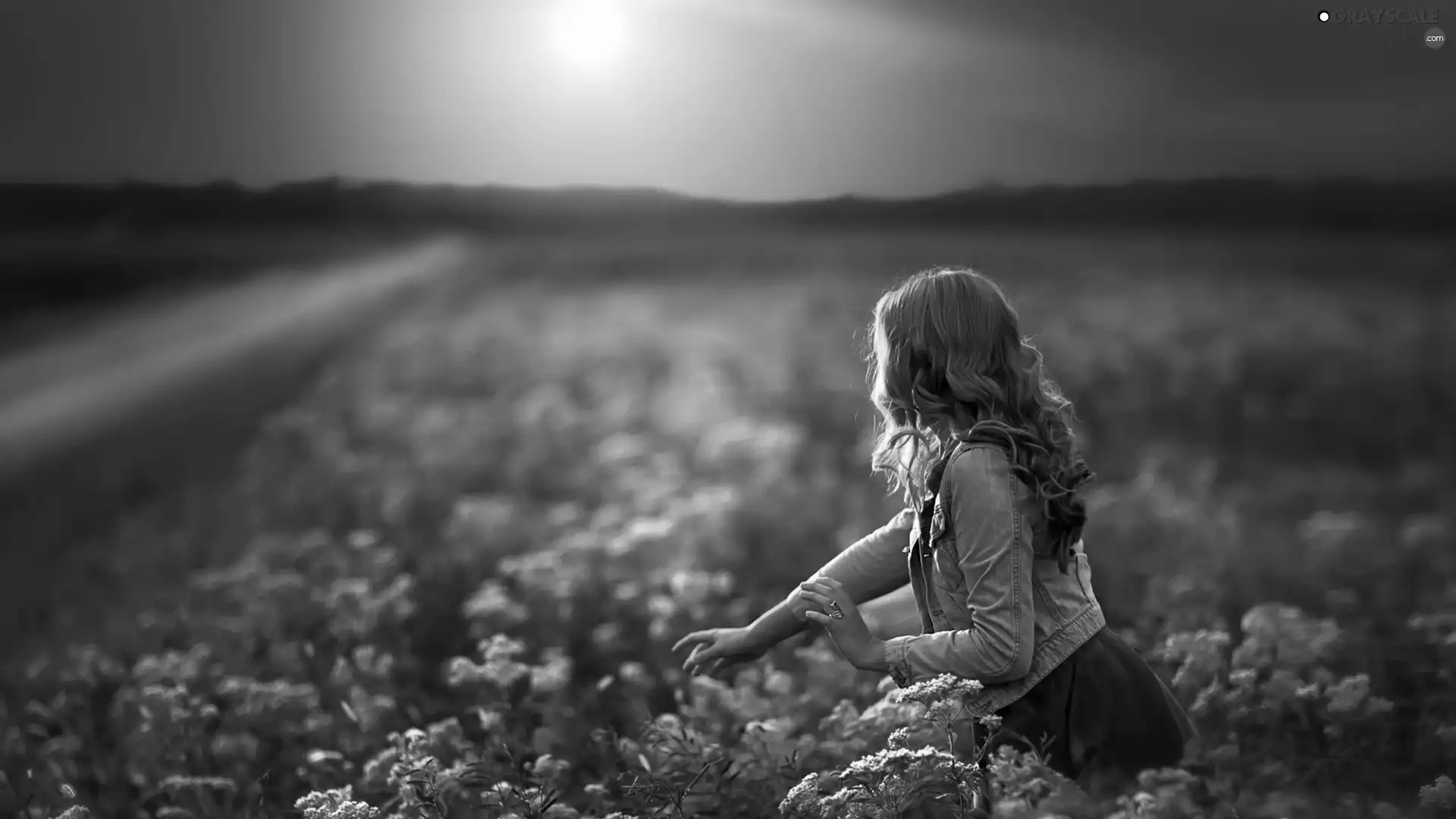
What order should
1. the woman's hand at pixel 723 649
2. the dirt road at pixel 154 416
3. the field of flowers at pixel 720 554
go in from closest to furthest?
the woman's hand at pixel 723 649, the field of flowers at pixel 720 554, the dirt road at pixel 154 416

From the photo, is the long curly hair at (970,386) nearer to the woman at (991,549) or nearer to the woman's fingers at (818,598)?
the woman at (991,549)

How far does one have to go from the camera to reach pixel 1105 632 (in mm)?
2623

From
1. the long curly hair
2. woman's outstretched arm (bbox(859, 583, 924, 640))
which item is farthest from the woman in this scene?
woman's outstretched arm (bbox(859, 583, 924, 640))

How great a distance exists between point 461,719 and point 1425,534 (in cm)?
351

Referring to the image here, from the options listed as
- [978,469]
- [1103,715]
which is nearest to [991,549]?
[978,469]

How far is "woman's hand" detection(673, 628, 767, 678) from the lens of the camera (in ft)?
8.89

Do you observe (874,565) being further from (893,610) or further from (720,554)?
(720,554)

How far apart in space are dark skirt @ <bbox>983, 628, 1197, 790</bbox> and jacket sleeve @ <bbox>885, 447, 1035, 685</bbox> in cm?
16

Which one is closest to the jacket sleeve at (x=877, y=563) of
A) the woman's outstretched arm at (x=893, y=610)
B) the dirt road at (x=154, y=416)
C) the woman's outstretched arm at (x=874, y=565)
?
the woman's outstretched arm at (x=874, y=565)

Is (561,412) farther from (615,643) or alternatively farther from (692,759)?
(692,759)

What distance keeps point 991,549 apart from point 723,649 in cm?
67

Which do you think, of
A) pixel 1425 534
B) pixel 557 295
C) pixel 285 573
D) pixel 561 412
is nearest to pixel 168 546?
pixel 285 573

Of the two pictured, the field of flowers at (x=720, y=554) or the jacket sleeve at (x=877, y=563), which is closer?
the jacket sleeve at (x=877, y=563)

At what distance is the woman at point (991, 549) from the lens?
2.42 m
